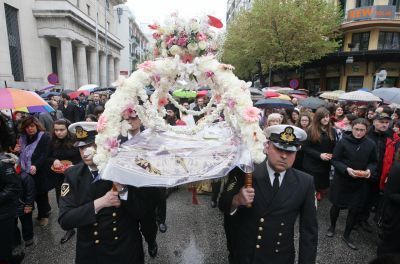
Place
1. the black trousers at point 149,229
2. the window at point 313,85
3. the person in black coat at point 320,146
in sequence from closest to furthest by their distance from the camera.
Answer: the black trousers at point 149,229, the person in black coat at point 320,146, the window at point 313,85

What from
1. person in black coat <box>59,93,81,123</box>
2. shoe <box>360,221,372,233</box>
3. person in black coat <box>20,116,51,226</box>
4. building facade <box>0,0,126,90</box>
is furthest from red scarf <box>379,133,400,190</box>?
building facade <box>0,0,126,90</box>

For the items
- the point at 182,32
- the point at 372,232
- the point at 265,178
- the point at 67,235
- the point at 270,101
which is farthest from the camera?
the point at 270,101

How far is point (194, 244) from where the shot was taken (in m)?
4.43

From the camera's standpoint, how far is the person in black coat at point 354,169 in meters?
4.36

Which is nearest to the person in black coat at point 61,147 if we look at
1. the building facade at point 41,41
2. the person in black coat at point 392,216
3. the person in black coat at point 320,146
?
the person in black coat at point 320,146

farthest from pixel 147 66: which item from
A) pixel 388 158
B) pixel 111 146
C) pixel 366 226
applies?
pixel 366 226

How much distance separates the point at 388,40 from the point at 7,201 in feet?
94.0

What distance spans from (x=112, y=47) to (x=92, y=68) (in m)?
8.99

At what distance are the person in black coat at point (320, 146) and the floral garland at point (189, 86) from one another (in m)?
3.08

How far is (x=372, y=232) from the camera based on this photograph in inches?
192

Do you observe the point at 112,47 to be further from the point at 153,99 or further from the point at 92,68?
the point at 153,99

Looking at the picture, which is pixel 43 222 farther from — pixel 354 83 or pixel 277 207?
pixel 354 83

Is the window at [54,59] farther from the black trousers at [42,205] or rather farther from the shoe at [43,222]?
the shoe at [43,222]

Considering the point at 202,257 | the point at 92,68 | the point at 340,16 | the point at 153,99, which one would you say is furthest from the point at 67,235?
the point at 92,68
